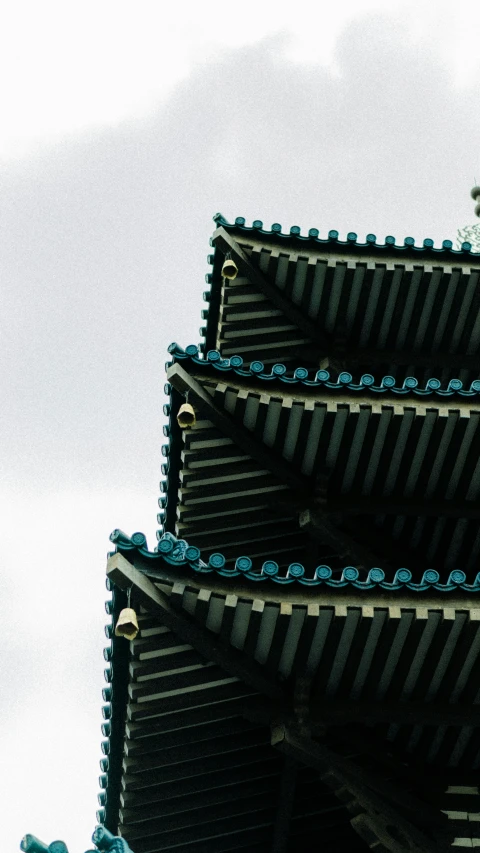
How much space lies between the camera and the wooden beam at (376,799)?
39.4 ft

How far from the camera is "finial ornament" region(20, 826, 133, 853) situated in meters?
8.05

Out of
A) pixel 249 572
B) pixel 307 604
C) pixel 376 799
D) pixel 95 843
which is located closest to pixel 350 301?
pixel 249 572

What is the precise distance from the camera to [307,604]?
38.1ft

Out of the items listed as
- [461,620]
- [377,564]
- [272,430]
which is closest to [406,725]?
[461,620]

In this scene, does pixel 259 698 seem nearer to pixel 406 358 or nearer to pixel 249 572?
pixel 249 572

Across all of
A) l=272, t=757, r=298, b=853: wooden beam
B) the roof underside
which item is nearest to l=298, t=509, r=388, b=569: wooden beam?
the roof underside

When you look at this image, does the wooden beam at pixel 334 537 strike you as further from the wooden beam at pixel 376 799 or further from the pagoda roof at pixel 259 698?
the wooden beam at pixel 376 799

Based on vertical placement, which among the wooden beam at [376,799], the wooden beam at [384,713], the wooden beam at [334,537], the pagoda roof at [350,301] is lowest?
the wooden beam at [376,799]

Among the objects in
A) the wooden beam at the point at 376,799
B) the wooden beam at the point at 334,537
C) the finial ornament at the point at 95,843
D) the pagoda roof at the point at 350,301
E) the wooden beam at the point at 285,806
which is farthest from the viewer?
the pagoda roof at the point at 350,301

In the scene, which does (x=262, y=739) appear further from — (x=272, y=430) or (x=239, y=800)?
(x=272, y=430)

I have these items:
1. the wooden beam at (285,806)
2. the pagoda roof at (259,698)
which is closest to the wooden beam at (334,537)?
the pagoda roof at (259,698)

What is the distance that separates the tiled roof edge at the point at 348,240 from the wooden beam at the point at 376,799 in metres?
7.84

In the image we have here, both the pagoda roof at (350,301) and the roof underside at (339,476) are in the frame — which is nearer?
the roof underside at (339,476)

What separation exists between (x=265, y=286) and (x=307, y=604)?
7.56 metres
